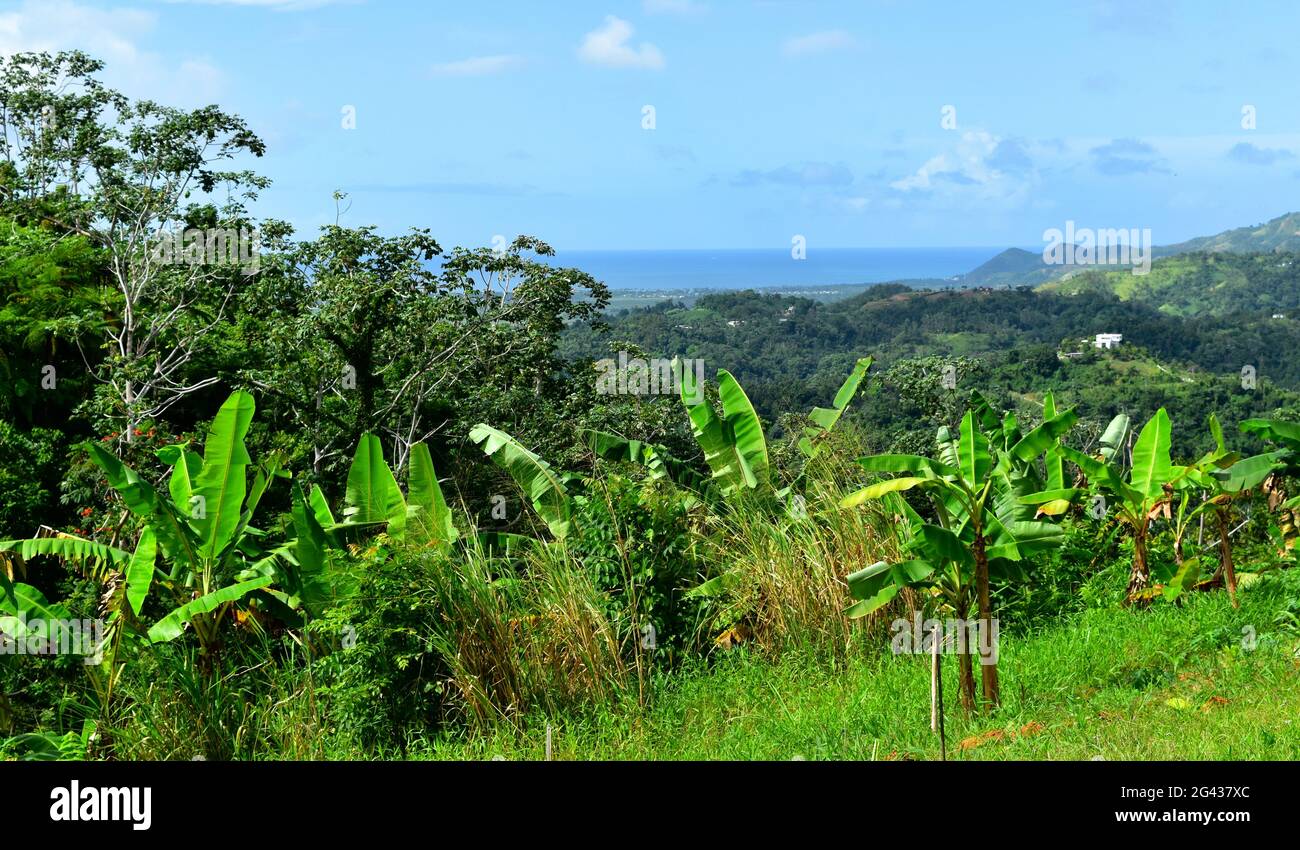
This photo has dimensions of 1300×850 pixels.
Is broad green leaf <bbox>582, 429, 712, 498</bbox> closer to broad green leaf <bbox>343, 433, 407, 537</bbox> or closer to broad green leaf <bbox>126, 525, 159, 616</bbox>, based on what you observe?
broad green leaf <bbox>343, 433, 407, 537</bbox>

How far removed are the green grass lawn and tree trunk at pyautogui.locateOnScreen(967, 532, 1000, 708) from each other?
0.09 m

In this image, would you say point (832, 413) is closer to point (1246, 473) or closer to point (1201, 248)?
point (1246, 473)

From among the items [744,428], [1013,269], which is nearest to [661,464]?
[744,428]

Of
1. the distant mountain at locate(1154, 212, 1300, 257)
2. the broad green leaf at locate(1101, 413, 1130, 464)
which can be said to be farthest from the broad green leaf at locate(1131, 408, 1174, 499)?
the distant mountain at locate(1154, 212, 1300, 257)

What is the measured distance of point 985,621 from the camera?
4.89 meters

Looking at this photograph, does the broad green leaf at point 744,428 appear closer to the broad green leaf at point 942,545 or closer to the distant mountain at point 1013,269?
the broad green leaf at point 942,545

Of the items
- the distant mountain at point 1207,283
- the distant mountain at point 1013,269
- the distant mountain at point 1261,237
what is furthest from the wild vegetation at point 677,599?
the distant mountain at point 1261,237

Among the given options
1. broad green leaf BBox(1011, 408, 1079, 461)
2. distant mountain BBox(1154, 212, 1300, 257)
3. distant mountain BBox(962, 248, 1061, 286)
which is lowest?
broad green leaf BBox(1011, 408, 1079, 461)

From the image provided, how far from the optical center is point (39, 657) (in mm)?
6324

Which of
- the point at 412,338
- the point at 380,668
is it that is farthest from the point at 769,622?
the point at 412,338

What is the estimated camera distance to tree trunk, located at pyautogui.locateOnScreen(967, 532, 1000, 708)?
4.93m
